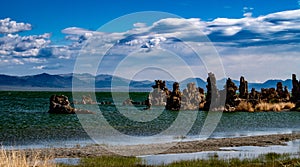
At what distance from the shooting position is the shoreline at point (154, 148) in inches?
1060

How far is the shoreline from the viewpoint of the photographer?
26.9 metres

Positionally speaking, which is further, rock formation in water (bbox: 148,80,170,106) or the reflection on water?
rock formation in water (bbox: 148,80,170,106)

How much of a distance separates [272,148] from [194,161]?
28.9 ft

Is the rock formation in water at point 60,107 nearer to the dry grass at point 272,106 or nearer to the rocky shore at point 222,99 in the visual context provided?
the rocky shore at point 222,99

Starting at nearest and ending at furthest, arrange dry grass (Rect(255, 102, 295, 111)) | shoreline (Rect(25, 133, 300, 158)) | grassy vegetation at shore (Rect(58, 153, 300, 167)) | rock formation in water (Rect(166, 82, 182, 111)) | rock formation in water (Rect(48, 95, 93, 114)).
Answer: grassy vegetation at shore (Rect(58, 153, 300, 167)) < shoreline (Rect(25, 133, 300, 158)) < rock formation in water (Rect(48, 95, 93, 114)) < rock formation in water (Rect(166, 82, 182, 111)) < dry grass (Rect(255, 102, 295, 111))

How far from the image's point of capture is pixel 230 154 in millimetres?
26703

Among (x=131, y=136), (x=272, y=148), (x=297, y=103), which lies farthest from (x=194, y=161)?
(x=297, y=103)

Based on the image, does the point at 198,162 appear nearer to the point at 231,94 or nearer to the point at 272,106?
the point at 231,94

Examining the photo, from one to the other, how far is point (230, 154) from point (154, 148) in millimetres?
5105

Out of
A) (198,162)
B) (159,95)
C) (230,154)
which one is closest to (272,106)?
(159,95)

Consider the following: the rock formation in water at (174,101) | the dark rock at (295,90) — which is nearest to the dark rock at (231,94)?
the rock formation in water at (174,101)

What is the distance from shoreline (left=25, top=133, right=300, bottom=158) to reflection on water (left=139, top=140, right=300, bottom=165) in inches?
44.8

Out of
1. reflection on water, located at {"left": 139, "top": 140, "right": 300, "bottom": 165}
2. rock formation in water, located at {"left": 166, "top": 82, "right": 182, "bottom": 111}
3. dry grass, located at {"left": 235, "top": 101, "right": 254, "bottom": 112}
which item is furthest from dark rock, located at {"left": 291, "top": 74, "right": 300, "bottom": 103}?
reflection on water, located at {"left": 139, "top": 140, "right": 300, "bottom": 165}

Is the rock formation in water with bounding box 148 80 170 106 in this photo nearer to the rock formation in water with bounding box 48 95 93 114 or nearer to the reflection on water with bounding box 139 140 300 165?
the rock formation in water with bounding box 48 95 93 114
